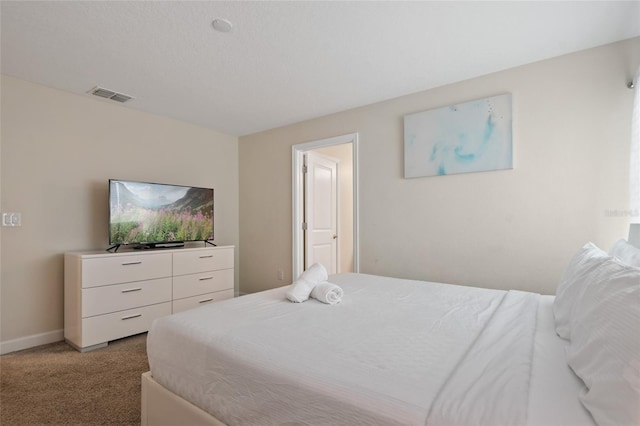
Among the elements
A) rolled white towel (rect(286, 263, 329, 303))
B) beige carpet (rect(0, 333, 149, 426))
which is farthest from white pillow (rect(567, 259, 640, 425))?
beige carpet (rect(0, 333, 149, 426))

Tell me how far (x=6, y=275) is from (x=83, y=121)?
1.54 meters

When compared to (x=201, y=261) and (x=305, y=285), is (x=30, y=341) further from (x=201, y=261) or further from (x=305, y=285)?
(x=305, y=285)

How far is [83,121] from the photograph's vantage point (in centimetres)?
309

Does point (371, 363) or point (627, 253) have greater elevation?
point (627, 253)

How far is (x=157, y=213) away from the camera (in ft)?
10.8

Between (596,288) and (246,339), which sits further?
(246,339)

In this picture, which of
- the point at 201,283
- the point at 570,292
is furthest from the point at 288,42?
the point at 201,283

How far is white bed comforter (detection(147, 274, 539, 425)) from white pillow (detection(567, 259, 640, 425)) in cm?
15

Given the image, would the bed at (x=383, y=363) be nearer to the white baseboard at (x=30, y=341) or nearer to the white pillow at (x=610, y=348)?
the white pillow at (x=610, y=348)

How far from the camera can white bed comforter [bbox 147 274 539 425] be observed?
81 centimetres

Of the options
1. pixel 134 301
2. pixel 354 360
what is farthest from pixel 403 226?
pixel 134 301

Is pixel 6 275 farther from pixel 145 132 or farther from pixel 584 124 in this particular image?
pixel 584 124

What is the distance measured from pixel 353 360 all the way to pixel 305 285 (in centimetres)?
86

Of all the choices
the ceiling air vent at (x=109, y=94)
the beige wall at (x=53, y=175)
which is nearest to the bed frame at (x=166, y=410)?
the beige wall at (x=53, y=175)
